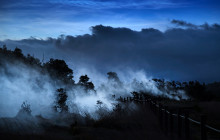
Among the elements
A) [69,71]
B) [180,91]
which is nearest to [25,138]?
[69,71]

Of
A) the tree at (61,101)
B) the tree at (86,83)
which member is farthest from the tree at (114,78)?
the tree at (61,101)

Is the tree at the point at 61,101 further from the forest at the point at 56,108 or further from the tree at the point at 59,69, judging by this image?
the tree at the point at 59,69

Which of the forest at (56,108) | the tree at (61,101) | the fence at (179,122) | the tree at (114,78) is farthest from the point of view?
the tree at (114,78)

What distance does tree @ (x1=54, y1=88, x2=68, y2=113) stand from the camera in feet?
70.6

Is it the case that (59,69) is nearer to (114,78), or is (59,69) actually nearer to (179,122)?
(179,122)

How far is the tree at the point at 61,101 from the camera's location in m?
21.5

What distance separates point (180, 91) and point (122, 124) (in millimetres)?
33136

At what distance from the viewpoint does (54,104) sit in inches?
848

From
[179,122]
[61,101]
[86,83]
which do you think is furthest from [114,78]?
[179,122]

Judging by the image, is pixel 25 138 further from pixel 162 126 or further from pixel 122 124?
pixel 162 126

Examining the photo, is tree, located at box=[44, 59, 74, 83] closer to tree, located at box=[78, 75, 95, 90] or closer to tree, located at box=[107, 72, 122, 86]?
tree, located at box=[78, 75, 95, 90]

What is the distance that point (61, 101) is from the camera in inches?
872

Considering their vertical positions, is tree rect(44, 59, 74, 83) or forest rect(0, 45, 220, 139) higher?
tree rect(44, 59, 74, 83)

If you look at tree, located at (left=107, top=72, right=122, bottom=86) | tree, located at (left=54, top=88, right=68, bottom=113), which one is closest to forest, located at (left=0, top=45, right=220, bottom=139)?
tree, located at (left=54, top=88, right=68, bottom=113)
